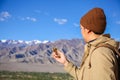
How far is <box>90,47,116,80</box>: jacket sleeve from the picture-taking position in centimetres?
240

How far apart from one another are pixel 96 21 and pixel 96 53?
0.36 m

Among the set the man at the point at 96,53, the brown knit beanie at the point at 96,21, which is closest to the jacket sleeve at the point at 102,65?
the man at the point at 96,53

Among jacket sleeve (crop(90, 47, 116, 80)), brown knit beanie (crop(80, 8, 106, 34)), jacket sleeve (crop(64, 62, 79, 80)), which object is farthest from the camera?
jacket sleeve (crop(64, 62, 79, 80))

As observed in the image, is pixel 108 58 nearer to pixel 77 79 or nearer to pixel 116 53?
pixel 116 53

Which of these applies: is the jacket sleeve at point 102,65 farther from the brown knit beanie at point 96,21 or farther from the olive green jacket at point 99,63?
the brown knit beanie at point 96,21

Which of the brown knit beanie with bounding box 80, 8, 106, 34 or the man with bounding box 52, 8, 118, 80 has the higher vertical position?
the brown knit beanie with bounding box 80, 8, 106, 34

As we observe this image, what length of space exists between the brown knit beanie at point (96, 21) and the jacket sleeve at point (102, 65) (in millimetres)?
280

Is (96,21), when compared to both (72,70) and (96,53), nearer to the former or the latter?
(96,53)

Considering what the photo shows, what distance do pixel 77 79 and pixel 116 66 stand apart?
0.38 metres

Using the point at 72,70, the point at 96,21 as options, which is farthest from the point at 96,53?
the point at 72,70

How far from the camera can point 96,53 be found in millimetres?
2496

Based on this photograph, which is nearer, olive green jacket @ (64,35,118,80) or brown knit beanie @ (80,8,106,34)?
olive green jacket @ (64,35,118,80)

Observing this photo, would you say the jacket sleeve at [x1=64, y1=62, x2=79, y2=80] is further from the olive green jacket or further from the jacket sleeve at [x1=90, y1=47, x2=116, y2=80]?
the jacket sleeve at [x1=90, y1=47, x2=116, y2=80]

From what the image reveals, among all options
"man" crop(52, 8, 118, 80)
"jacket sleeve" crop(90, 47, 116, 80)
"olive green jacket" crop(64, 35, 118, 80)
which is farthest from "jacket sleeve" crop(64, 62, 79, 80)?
"jacket sleeve" crop(90, 47, 116, 80)
